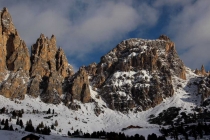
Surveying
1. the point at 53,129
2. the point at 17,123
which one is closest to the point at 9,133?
the point at 17,123

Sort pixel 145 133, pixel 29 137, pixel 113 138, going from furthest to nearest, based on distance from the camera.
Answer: pixel 145 133 → pixel 113 138 → pixel 29 137

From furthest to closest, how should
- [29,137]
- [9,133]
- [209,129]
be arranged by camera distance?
1. [209,129]
2. [9,133]
3. [29,137]

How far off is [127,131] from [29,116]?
6592 centimetres

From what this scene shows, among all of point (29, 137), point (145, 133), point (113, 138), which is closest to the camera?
point (29, 137)

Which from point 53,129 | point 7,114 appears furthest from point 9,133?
point 7,114

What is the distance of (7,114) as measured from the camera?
189 meters

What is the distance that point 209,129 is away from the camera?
168 metres

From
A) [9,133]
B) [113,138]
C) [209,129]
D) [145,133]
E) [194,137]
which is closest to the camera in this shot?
[9,133]

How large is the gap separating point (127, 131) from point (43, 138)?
104 m

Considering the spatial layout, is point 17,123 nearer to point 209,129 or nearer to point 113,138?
point 113,138

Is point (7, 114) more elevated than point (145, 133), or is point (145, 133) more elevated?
point (7, 114)

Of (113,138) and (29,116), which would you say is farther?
(29,116)

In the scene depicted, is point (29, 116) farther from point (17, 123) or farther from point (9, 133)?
point (9, 133)

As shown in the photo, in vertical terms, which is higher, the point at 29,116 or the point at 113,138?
the point at 29,116
